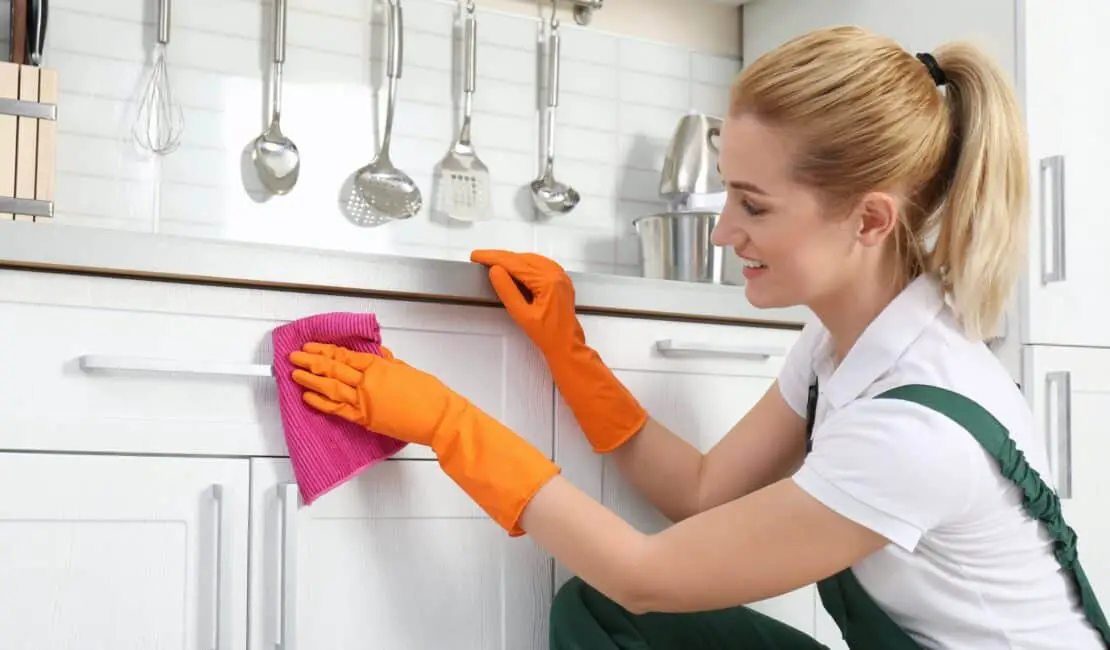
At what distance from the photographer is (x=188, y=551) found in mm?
1313

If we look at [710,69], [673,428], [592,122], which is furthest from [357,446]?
[710,69]

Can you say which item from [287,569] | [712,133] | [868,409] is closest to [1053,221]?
[712,133]

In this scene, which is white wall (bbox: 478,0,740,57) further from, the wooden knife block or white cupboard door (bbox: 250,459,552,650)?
white cupboard door (bbox: 250,459,552,650)

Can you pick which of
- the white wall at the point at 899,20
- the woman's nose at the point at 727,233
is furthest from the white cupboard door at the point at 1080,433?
the woman's nose at the point at 727,233

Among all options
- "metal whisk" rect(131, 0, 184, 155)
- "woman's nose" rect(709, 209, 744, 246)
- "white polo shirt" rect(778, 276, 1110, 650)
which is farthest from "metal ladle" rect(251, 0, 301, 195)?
"white polo shirt" rect(778, 276, 1110, 650)

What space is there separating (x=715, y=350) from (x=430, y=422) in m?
0.49

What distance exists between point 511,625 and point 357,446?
1.05 ft

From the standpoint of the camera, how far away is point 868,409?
122cm

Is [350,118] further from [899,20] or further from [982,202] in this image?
[982,202]

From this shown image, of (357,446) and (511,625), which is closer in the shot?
(357,446)

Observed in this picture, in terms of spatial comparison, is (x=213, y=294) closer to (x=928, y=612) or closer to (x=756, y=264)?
(x=756, y=264)

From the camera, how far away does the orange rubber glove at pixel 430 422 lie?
4.33ft

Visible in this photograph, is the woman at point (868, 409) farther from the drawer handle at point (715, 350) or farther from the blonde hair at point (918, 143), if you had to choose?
the drawer handle at point (715, 350)

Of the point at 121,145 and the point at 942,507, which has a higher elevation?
the point at 121,145
